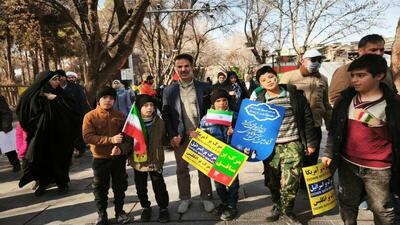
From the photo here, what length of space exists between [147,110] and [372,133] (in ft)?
7.42

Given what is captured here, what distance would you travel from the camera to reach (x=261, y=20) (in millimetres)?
26109

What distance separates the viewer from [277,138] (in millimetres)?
3555

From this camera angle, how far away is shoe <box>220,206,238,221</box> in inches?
151

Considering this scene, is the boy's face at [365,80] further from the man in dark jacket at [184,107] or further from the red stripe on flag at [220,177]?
the man in dark jacket at [184,107]

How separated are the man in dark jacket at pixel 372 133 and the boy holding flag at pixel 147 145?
1.90 metres

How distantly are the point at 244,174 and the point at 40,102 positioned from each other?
135 inches

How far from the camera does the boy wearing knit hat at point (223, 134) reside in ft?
12.4

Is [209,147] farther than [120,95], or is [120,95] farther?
[120,95]

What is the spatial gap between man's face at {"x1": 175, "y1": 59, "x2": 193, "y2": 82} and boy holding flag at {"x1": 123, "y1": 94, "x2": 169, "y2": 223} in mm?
441

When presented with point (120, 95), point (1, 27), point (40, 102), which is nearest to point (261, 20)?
point (1, 27)

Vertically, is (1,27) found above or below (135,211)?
above

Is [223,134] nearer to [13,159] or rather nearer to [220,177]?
[220,177]

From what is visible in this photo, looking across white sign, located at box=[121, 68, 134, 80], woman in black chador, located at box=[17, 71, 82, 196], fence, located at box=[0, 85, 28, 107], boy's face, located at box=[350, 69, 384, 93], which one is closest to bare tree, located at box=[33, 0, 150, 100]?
woman in black chador, located at box=[17, 71, 82, 196]

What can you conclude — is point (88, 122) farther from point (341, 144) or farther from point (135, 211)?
point (341, 144)
